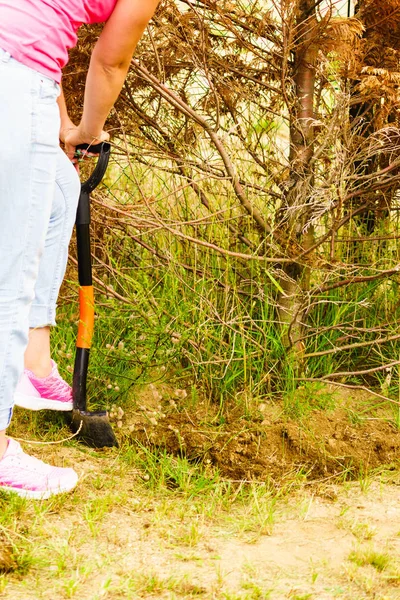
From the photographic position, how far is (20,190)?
2.28 m

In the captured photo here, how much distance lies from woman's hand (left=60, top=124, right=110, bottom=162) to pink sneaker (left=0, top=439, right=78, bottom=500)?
3.41ft

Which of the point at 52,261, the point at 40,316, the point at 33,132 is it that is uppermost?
the point at 33,132

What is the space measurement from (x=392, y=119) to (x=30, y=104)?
1.90 meters

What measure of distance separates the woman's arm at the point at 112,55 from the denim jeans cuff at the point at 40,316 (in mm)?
A: 656

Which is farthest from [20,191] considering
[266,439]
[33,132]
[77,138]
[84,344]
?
[266,439]

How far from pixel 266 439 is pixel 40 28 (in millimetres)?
1739

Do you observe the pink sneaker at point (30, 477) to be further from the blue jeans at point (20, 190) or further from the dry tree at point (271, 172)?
the dry tree at point (271, 172)

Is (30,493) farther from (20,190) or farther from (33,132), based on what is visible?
(33,132)

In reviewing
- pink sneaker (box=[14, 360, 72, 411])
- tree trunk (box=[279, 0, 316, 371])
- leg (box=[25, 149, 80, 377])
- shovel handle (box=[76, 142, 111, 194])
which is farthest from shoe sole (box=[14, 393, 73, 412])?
tree trunk (box=[279, 0, 316, 371])

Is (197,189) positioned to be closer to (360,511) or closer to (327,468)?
(327,468)

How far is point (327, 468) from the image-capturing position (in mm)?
3061

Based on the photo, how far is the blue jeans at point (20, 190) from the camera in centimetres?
218

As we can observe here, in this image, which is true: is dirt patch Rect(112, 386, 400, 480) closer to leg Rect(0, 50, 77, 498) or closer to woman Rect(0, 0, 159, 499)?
woman Rect(0, 0, 159, 499)

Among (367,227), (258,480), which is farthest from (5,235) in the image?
(367,227)
